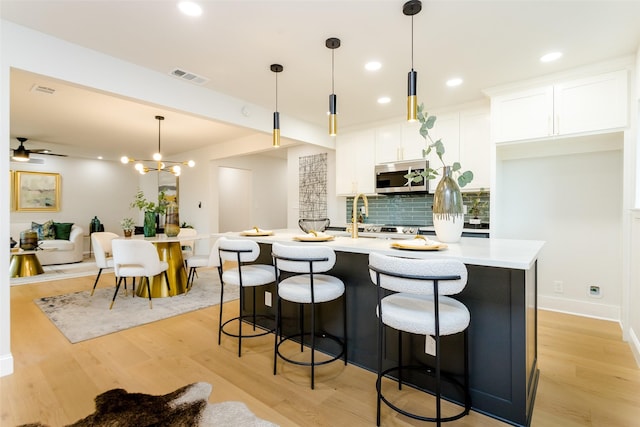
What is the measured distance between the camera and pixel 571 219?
11.3 feet

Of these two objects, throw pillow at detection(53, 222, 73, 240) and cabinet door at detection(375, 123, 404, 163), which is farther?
throw pillow at detection(53, 222, 73, 240)

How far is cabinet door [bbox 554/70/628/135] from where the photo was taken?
275 centimetres

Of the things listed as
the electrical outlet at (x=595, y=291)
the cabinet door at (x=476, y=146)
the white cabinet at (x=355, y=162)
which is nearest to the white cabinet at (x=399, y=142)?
the white cabinet at (x=355, y=162)

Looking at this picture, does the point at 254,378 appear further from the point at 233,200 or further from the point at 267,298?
the point at 233,200

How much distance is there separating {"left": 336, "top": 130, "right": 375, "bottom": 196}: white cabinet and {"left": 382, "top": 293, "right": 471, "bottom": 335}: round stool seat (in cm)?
303

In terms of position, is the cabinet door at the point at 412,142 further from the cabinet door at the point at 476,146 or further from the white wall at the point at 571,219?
the white wall at the point at 571,219

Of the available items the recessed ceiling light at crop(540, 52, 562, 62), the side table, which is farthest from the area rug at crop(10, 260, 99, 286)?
the recessed ceiling light at crop(540, 52, 562, 62)

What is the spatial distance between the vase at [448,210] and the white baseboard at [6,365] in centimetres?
311

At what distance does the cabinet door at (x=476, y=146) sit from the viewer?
3729 millimetres

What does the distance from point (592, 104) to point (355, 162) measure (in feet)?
9.33

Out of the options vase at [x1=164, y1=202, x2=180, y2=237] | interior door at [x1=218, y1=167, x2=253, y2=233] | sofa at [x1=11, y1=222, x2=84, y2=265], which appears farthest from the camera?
interior door at [x1=218, y1=167, x2=253, y2=233]

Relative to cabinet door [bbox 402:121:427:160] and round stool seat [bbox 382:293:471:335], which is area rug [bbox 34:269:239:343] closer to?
round stool seat [bbox 382:293:471:335]

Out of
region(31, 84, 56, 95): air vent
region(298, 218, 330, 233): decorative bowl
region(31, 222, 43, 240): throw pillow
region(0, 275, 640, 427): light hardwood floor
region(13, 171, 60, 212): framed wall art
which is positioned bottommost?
region(0, 275, 640, 427): light hardwood floor

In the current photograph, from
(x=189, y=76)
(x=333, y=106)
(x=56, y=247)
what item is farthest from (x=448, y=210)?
(x=56, y=247)
